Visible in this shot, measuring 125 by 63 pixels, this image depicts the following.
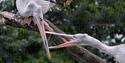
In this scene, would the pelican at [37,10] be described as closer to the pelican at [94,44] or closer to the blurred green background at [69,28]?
the pelican at [94,44]

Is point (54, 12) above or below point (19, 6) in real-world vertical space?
below

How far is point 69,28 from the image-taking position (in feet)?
20.2

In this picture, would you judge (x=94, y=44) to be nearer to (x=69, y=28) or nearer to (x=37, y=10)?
(x=37, y=10)

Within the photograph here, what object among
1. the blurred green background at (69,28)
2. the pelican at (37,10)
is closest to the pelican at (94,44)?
the pelican at (37,10)

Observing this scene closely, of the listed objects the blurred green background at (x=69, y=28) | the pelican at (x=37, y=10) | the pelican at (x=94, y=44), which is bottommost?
the blurred green background at (x=69, y=28)

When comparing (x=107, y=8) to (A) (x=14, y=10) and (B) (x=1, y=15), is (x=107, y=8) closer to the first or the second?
(A) (x=14, y=10)

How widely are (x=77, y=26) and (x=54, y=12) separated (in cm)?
37

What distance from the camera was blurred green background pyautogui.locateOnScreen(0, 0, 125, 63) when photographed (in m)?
5.77

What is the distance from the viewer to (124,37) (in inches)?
247

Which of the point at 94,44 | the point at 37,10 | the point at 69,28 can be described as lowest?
the point at 69,28

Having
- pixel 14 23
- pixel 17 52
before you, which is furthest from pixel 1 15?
pixel 17 52

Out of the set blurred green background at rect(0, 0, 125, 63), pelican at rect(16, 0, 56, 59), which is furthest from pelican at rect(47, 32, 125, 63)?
blurred green background at rect(0, 0, 125, 63)

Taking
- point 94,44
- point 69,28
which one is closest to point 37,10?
point 94,44

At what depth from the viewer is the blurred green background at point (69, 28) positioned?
577 cm
